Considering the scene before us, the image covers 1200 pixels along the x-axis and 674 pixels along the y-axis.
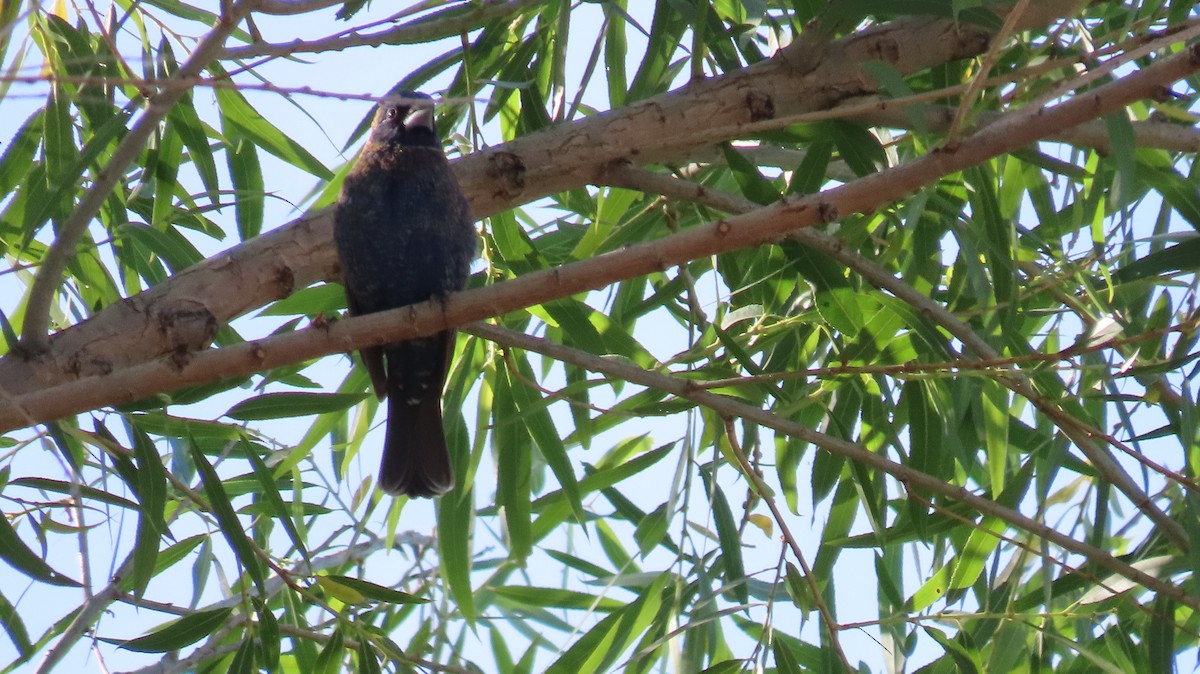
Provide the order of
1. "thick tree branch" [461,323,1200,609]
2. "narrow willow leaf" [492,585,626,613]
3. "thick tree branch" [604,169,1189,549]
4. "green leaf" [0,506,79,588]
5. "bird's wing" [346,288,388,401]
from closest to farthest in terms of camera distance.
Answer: "thick tree branch" [461,323,1200,609]
"thick tree branch" [604,169,1189,549]
"green leaf" [0,506,79,588]
"bird's wing" [346,288,388,401]
"narrow willow leaf" [492,585,626,613]

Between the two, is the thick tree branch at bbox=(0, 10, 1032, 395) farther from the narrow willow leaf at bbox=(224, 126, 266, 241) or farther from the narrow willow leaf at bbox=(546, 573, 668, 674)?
the narrow willow leaf at bbox=(546, 573, 668, 674)

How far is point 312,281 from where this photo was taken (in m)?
2.77

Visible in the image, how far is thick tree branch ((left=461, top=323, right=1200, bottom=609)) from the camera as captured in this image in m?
2.27

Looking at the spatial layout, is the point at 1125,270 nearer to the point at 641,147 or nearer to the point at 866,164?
the point at 866,164

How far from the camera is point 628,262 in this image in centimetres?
207

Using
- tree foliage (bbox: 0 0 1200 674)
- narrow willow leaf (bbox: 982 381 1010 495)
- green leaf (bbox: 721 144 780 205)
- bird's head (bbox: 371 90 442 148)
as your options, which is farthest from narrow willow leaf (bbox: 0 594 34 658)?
narrow willow leaf (bbox: 982 381 1010 495)

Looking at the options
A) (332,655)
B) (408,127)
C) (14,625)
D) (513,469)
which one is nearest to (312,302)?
(513,469)

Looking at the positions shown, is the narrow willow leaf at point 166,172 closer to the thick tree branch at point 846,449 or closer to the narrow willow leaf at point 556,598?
the thick tree branch at point 846,449

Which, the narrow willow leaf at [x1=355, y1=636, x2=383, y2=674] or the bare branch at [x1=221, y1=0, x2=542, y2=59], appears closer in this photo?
the bare branch at [x1=221, y1=0, x2=542, y2=59]

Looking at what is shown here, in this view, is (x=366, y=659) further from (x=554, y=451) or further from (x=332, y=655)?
(x=554, y=451)

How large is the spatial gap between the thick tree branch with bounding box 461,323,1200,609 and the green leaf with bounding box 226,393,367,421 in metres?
0.55

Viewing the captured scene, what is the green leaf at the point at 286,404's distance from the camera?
2.74 m

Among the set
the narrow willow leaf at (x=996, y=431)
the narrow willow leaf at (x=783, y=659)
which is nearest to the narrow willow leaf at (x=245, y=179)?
the narrow willow leaf at (x=783, y=659)

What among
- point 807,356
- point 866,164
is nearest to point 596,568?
point 807,356
